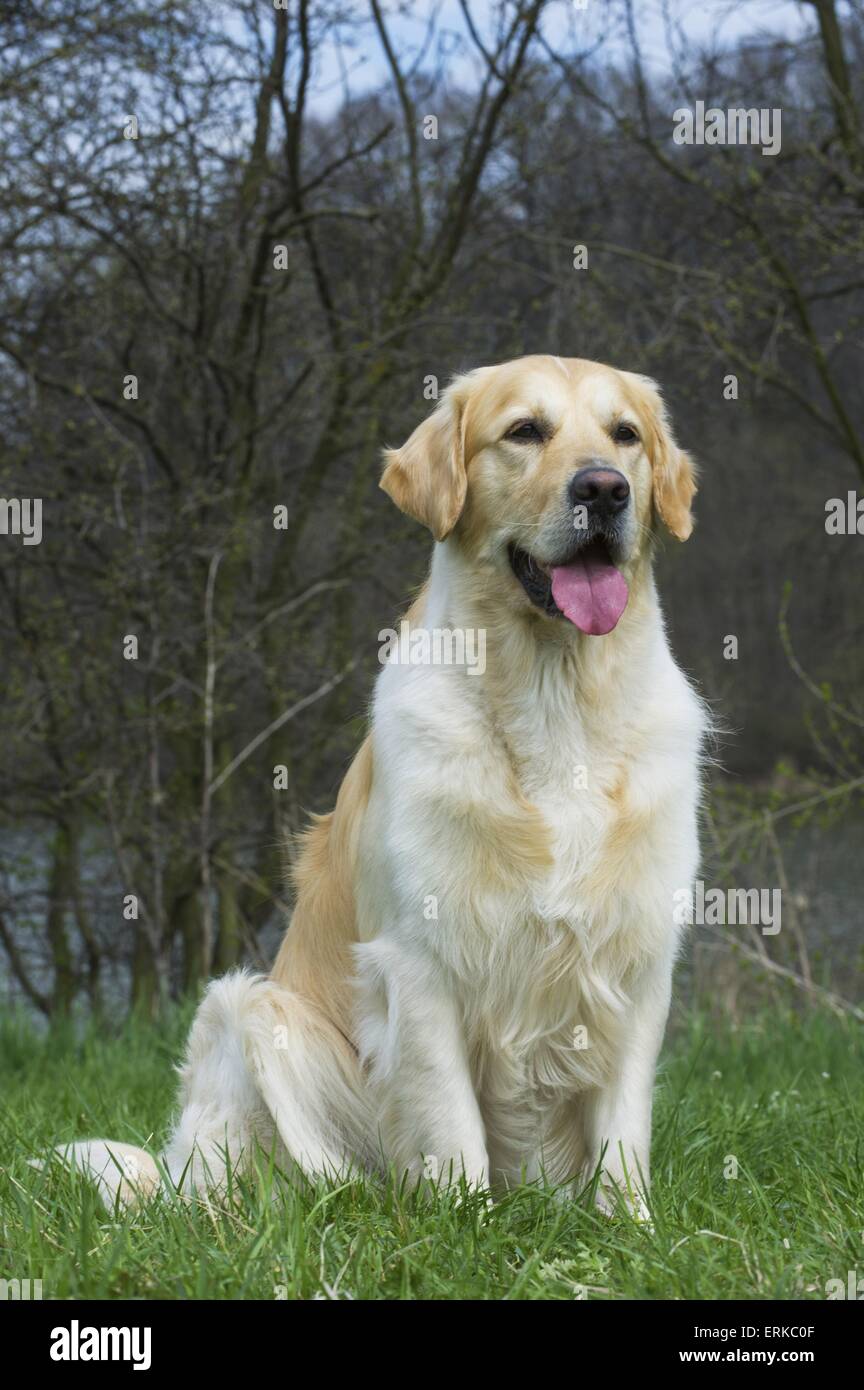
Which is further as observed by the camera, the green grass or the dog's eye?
the dog's eye

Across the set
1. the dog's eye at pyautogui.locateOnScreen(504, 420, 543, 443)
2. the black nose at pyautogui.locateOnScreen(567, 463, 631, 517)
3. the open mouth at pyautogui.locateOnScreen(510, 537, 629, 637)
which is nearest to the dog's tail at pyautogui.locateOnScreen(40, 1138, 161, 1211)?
the open mouth at pyautogui.locateOnScreen(510, 537, 629, 637)

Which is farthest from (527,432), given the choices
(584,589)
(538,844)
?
(538,844)

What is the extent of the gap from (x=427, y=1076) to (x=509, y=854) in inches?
19.5

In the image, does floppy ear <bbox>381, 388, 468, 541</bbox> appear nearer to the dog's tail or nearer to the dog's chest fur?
the dog's chest fur

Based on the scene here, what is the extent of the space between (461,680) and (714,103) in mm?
5010

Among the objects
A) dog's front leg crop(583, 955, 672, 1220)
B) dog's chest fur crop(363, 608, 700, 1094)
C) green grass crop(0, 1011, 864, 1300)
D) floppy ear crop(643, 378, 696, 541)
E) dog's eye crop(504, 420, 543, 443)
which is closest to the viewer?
green grass crop(0, 1011, 864, 1300)

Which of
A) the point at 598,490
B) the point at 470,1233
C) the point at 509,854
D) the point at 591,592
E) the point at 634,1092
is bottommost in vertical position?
the point at 470,1233

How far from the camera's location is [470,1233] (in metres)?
2.56

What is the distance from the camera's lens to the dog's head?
3059 mm

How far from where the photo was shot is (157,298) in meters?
7.01

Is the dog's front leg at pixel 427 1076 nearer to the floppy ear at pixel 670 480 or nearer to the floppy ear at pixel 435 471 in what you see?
the floppy ear at pixel 435 471

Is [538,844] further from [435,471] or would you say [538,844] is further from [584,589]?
[435,471]
